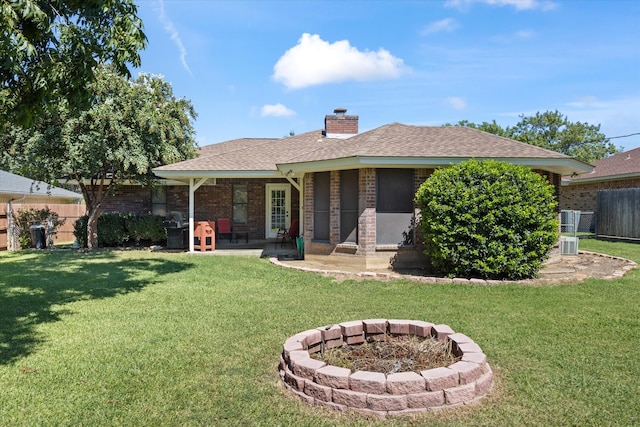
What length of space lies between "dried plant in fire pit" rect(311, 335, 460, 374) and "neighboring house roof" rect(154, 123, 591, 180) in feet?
18.9

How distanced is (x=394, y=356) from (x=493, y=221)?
196 inches

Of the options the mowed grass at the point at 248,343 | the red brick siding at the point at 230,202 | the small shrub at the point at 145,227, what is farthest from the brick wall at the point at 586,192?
the small shrub at the point at 145,227

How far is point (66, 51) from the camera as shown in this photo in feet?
18.8

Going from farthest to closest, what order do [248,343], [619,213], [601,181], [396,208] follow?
[601,181] → [619,213] → [396,208] → [248,343]

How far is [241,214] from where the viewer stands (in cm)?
1702

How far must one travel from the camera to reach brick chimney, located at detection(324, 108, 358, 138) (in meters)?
16.6

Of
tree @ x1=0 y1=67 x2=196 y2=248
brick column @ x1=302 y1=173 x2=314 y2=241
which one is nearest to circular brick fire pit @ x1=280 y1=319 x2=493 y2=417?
brick column @ x1=302 y1=173 x2=314 y2=241

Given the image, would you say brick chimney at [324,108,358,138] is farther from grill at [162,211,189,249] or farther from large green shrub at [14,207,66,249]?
large green shrub at [14,207,66,249]

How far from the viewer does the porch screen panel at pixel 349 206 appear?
33.5ft

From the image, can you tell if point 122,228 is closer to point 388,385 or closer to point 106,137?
point 106,137

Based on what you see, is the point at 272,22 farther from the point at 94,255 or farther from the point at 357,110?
the point at 94,255

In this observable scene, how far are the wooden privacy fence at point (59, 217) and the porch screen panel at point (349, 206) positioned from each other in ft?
41.7

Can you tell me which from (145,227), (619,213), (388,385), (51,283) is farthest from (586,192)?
(51,283)

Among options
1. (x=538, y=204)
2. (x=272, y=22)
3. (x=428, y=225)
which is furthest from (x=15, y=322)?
(x=272, y=22)
